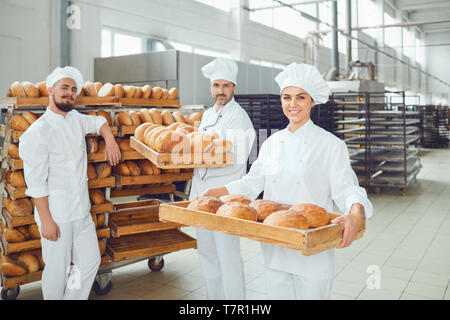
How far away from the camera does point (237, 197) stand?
1761 millimetres

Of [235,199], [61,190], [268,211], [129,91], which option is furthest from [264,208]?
[129,91]

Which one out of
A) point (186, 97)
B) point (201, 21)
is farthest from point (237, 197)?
point (201, 21)

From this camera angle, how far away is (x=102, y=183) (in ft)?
9.21

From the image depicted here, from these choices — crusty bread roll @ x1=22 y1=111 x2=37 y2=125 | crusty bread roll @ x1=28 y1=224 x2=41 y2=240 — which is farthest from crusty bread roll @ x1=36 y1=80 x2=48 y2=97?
crusty bread roll @ x1=28 y1=224 x2=41 y2=240

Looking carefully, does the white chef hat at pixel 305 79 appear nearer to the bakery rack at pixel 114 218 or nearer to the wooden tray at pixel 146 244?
the bakery rack at pixel 114 218

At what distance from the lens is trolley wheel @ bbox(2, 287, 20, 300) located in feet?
9.04

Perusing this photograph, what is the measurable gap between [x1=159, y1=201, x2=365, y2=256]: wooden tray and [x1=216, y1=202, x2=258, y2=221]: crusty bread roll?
0.04 meters

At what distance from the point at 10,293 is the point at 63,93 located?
1.37m

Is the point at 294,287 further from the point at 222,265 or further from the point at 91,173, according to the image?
the point at 91,173

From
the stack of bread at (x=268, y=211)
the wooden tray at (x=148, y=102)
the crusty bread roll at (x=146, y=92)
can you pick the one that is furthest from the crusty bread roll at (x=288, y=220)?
the crusty bread roll at (x=146, y=92)

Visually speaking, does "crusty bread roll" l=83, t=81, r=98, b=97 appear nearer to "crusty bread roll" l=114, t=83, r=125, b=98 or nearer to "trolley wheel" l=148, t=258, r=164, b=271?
"crusty bread roll" l=114, t=83, r=125, b=98

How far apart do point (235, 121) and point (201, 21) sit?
743 centimetres

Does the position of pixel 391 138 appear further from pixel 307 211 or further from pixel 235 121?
pixel 307 211

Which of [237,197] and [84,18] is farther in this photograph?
[84,18]
